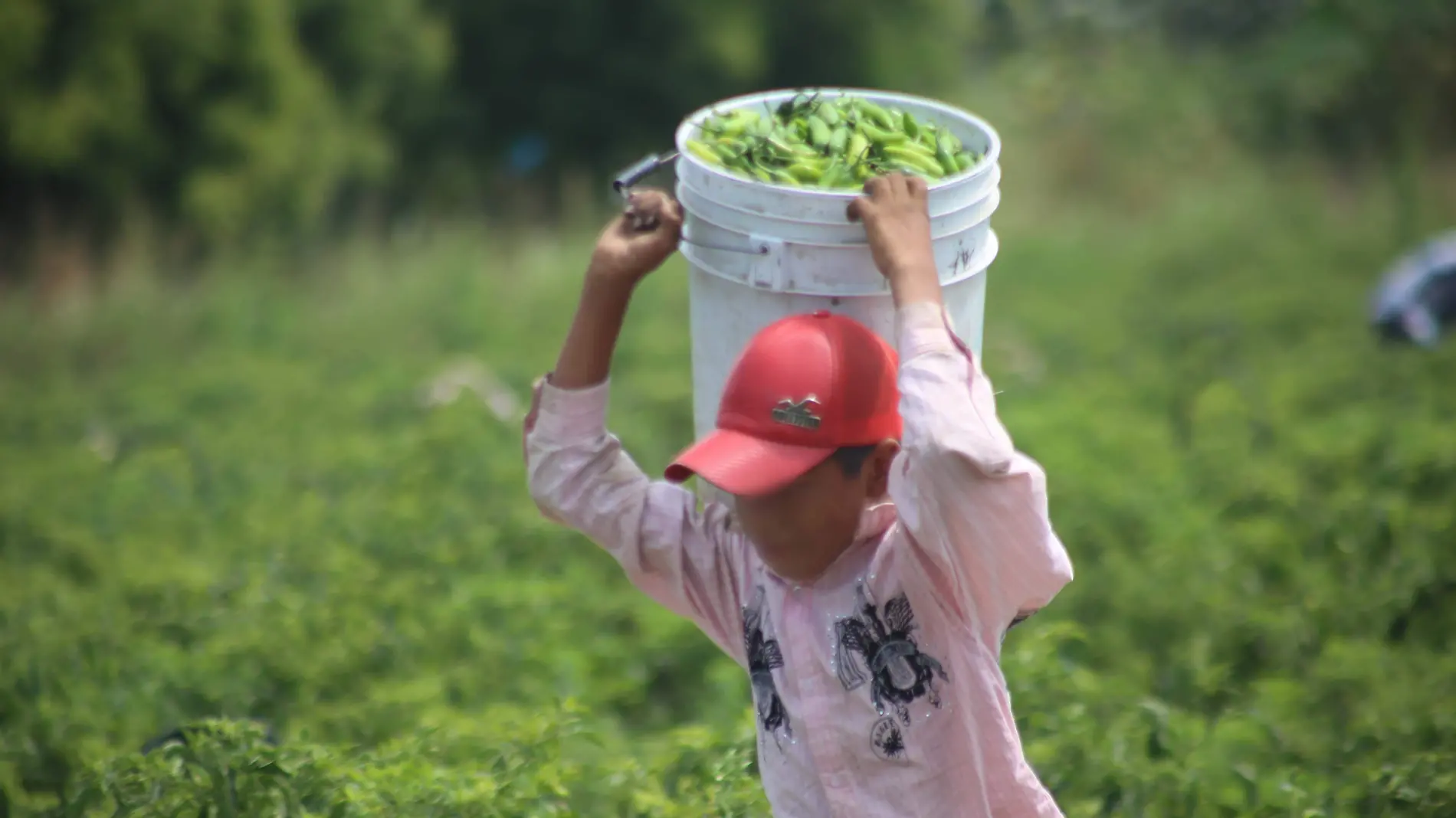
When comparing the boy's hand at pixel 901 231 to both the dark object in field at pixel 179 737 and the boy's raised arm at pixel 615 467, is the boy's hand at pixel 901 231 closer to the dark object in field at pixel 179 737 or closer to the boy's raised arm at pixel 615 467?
the boy's raised arm at pixel 615 467

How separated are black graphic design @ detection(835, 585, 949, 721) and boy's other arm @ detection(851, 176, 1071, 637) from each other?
0.47ft

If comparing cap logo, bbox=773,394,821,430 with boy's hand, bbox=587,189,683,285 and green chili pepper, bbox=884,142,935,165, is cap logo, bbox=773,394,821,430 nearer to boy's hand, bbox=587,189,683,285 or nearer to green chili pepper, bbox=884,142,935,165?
boy's hand, bbox=587,189,683,285

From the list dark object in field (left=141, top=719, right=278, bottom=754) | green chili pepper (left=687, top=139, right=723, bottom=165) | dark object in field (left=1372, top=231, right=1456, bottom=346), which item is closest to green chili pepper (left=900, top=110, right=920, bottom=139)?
green chili pepper (left=687, top=139, right=723, bottom=165)

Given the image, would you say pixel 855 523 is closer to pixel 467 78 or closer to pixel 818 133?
pixel 818 133

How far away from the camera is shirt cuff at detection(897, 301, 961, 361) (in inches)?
88.5

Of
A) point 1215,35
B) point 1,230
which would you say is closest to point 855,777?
point 1,230

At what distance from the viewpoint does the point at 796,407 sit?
2.38 metres

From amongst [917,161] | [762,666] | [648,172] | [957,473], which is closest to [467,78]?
[648,172]

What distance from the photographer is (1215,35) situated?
55.7 ft

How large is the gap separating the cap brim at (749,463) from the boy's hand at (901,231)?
0.31m

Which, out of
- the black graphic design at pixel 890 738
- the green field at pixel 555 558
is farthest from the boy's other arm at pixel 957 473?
the green field at pixel 555 558

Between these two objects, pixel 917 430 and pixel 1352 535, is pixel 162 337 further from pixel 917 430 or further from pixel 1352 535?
pixel 917 430

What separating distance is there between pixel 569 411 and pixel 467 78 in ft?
50.4

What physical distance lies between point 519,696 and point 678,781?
133cm
